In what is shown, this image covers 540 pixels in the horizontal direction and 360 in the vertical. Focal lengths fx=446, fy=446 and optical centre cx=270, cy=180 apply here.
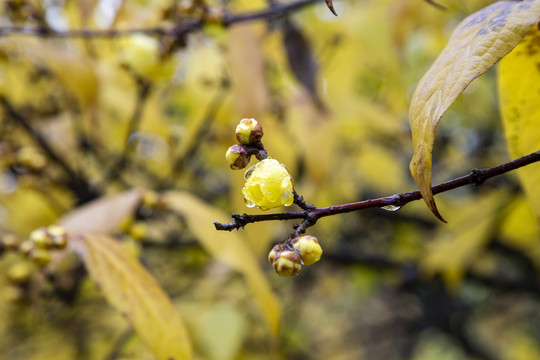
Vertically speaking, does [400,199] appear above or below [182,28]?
below

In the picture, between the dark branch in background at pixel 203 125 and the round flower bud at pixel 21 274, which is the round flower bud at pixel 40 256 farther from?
the dark branch in background at pixel 203 125

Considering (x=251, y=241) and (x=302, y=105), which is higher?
(x=302, y=105)

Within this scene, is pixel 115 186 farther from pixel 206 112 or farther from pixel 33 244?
pixel 33 244

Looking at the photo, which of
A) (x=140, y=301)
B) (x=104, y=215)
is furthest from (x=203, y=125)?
(x=140, y=301)

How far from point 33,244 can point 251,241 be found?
1.18 ft

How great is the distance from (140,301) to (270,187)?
25cm

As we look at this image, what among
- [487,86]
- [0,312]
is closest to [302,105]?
[487,86]

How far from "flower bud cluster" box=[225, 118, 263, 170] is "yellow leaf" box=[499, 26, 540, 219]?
276 millimetres

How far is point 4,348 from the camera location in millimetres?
1601

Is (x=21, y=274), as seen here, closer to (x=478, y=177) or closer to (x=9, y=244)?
(x=9, y=244)

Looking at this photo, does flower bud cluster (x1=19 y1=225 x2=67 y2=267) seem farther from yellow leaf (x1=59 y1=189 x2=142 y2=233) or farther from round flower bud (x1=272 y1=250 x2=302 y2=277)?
round flower bud (x1=272 y1=250 x2=302 y2=277)

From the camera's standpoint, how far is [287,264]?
34 cm

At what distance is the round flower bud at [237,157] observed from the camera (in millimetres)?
375

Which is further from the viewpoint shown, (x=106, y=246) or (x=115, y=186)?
(x=115, y=186)
